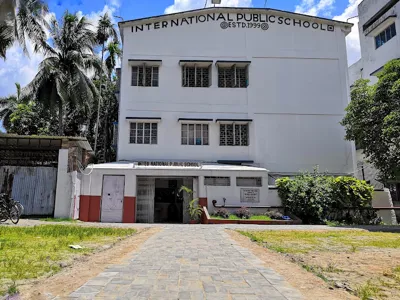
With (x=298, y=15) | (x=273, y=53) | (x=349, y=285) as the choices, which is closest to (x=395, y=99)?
(x=273, y=53)

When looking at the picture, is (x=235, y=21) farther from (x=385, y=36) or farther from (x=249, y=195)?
(x=249, y=195)

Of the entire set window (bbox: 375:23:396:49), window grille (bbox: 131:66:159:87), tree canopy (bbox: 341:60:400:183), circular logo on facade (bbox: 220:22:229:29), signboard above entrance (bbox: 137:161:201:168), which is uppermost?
window (bbox: 375:23:396:49)

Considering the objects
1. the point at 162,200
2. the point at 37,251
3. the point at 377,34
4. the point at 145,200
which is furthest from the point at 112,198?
the point at 377,34

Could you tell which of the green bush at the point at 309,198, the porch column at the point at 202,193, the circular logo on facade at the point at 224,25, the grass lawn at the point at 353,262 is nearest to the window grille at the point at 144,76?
the circular logo on facade at the point at 224,25

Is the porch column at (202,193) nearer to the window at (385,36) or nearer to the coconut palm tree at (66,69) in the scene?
the coconut palm tree at (66,69)

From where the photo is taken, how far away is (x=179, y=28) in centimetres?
2108

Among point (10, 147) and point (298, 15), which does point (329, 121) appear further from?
point (10, 147)

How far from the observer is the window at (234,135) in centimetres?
1975

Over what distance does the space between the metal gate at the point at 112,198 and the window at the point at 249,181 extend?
6.04m

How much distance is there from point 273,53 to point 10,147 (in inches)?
621

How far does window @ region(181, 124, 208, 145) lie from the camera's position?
19656 mm

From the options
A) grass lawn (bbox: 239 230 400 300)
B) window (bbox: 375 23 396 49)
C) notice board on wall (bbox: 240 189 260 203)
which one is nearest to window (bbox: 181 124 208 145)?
notice board on wall (bbox: 240 189 260 203)

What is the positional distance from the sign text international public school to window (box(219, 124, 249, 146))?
6550 mm

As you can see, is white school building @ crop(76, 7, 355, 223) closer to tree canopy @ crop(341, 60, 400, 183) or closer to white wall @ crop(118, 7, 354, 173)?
white wall @ crop(118, 7, 354, 173)
